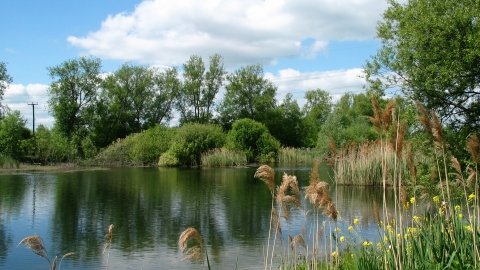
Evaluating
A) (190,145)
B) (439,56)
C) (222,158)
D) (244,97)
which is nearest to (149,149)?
(190,145)

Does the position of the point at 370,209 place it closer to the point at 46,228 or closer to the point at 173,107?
the point at 46,228

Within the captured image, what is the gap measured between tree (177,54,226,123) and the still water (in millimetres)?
40853

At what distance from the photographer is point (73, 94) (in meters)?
54.0

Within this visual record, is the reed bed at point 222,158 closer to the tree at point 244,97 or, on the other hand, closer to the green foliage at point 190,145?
the green foliage at point 190,145

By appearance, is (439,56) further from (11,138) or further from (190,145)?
(11,138)

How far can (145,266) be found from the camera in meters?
8.57

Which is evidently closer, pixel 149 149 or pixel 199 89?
pixel 149 149

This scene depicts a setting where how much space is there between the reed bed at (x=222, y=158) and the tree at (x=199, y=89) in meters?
22.1

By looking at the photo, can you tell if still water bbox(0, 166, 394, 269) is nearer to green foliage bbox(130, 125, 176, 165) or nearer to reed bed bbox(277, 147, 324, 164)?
green foliage bbox(130, 125, 176, 165)

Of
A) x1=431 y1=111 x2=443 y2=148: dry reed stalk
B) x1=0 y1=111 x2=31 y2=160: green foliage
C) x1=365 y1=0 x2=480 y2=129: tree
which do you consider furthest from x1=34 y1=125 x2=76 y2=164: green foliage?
x1=431 y1=111 x2=443 y2=148: dry reed stalk

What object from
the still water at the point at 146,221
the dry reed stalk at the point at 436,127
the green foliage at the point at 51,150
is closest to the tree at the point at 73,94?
the green foliage at the point at 51,150

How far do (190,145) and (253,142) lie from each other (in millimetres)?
7080

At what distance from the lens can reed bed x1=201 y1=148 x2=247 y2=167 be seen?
131 ft

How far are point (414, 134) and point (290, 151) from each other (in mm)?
32433
